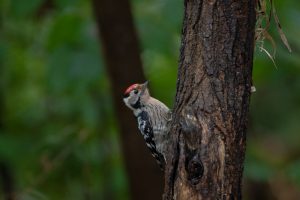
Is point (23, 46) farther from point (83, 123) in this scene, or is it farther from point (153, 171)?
point (153, 171)

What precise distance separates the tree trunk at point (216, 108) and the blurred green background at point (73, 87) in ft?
8.95

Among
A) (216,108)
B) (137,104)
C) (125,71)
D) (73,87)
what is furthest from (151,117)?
(216,108)

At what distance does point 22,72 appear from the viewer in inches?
357

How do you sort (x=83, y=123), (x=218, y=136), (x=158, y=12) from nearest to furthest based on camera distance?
(x=218, y=136) → (x=158, y=12) → (x=83, y=123)

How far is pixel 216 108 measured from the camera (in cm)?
396

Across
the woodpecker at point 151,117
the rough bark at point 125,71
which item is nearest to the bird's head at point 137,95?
the woodpecker at point 151,117

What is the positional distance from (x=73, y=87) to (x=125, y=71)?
1.99ft

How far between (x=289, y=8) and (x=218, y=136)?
148 inches

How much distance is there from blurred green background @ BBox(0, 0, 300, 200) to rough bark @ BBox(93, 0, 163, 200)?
28 cm

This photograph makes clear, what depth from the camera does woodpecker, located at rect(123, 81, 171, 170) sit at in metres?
6.21

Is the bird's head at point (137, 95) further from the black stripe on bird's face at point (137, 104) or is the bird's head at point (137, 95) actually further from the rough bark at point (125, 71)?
the rough bark at point (125, 71)

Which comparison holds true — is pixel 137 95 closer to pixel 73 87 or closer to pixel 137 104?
pixel 137 104

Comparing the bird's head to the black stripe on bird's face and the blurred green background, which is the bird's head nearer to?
the black stripe on bird's face

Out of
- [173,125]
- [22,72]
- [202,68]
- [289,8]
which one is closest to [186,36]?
[202,68]
